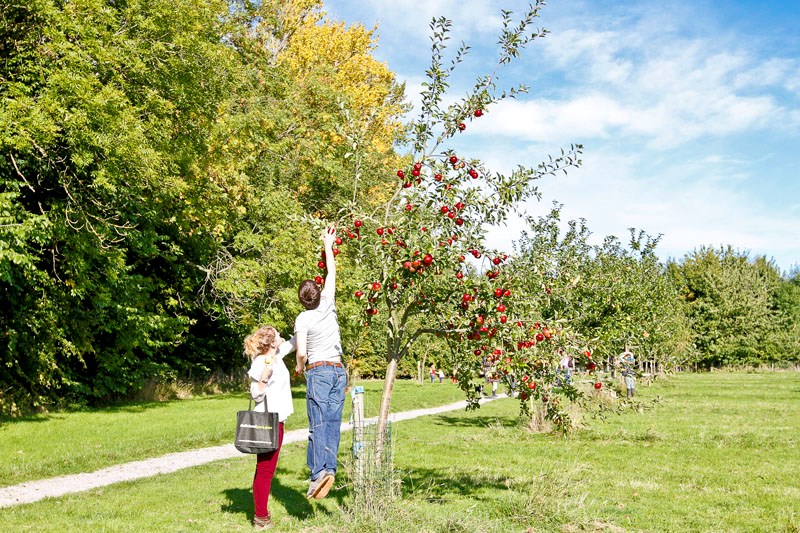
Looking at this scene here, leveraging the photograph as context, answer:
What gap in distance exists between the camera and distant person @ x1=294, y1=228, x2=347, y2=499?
6297mm

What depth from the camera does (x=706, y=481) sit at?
9.80 m

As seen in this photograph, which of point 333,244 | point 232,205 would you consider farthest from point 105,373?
point 333,244

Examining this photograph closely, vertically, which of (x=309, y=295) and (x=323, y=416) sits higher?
(x=309, y=295)

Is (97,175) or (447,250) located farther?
(97,175)

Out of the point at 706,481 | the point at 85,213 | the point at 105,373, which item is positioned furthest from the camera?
the point at 105,373

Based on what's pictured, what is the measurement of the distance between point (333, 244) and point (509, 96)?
2.28 meters

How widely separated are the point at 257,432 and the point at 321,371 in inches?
31.3

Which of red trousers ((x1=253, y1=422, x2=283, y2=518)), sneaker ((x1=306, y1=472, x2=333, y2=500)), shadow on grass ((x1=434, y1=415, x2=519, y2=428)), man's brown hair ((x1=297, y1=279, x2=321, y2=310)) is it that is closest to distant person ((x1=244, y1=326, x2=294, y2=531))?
red trousers ((x1=253, y1=422, x2=283, y2=518))

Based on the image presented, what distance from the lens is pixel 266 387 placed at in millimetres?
6477

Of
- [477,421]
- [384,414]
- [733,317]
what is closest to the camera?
[384,414]

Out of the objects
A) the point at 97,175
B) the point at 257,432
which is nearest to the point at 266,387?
the point at 257,432

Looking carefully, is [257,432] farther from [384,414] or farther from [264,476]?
[384,414]

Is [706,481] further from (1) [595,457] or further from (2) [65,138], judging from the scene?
(2) [65,138]

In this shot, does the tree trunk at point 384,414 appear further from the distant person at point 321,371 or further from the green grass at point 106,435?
the green grass at point 106,435
